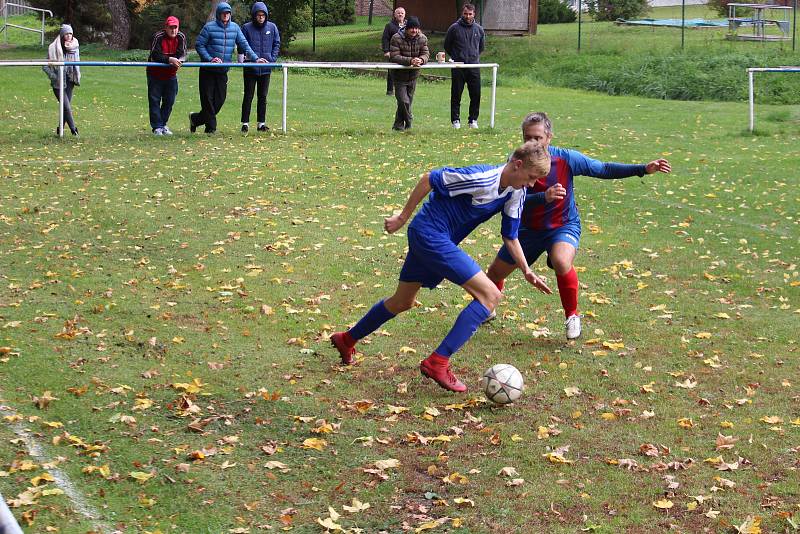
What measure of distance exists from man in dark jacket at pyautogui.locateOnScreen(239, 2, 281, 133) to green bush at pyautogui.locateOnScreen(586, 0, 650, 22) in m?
29.7

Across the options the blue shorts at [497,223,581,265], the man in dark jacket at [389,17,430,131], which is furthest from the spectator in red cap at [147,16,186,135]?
the blue shorts at [497,223,581,265]

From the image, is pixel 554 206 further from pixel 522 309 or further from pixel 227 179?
pixel 227 179

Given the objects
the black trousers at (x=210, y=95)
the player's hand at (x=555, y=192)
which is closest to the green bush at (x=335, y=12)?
the black trousers at (x=210, y=95)

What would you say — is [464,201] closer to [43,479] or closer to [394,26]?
[43,479]

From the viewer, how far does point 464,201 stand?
6605 mm

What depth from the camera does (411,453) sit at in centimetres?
582

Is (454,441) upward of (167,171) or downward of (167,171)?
downward

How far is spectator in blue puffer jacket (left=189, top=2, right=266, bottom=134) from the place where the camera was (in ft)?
58.5

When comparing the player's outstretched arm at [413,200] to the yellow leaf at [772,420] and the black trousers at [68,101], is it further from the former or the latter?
the black trousers at [68,101]

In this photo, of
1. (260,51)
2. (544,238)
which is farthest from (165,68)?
(544,238)

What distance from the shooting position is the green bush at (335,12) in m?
57.9

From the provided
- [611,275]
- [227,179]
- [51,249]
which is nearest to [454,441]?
[611,275]

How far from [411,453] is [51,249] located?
569cm

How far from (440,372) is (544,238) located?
1.70 metres
